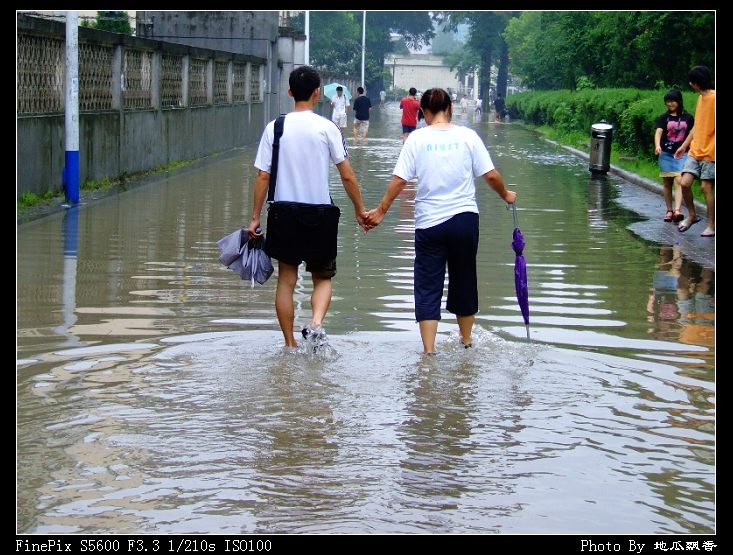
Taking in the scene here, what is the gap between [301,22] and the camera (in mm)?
94000

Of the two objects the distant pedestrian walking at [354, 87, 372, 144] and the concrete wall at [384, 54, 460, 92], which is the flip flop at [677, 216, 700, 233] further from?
the concrete wall at [384, 54, 460, 92]

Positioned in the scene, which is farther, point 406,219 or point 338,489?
point 406,219

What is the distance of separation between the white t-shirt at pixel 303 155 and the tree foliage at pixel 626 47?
21294mm

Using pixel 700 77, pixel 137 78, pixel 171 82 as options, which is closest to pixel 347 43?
pixel 171 82

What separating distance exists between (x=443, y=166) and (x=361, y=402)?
169cm

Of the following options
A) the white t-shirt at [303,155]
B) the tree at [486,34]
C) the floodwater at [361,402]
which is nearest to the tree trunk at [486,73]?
the tree at [486,34]

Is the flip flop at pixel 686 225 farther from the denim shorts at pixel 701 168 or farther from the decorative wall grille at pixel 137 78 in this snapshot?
the decorative wall grille at pixel 137 78

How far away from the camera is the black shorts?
7723 millimetres

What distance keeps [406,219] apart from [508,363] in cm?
835

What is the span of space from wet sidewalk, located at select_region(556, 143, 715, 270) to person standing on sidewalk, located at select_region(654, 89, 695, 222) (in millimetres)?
411

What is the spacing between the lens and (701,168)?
Result: 43.9 feet

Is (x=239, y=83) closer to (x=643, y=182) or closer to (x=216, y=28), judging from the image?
(x=216, y=28)

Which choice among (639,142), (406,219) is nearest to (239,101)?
(639,142)

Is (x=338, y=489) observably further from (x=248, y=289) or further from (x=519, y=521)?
(x=248, y=289)
